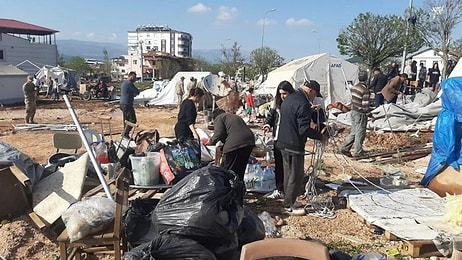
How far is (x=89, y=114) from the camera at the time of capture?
17.6 meters

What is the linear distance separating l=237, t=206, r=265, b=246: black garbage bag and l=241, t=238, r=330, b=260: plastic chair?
1070 millimetres

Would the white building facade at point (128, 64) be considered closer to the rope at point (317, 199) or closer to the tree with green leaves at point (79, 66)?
the tree with green leaves at point (79, 66)

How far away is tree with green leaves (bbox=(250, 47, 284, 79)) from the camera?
40656 mm

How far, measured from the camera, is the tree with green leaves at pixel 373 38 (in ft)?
85.6

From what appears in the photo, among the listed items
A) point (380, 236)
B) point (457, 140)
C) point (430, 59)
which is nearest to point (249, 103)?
point (457, 140)

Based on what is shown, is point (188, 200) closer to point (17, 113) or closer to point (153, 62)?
point (17, 113)

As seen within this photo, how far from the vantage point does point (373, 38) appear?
87.1ft

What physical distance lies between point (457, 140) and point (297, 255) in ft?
13.6

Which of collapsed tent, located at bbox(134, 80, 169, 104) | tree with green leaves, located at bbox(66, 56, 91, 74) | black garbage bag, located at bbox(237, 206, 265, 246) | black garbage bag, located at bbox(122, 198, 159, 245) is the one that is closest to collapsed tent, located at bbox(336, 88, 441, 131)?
black garbage bag, located at bbox(237, 206, 265, 246)

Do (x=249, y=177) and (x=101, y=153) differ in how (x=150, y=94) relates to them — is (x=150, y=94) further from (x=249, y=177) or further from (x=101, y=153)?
(x=249, y=177)

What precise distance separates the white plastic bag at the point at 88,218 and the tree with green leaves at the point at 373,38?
1010 inches

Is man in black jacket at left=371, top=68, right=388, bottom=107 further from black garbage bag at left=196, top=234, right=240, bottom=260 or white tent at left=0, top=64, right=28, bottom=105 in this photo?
white tent at left=0, top=64, right=28, bottom=105

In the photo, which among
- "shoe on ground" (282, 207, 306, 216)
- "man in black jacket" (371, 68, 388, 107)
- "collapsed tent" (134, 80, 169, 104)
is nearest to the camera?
"shoe on ground" (282, 207, 306, 216)

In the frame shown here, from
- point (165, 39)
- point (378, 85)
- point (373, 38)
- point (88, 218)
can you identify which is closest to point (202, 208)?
point (88, 218)
